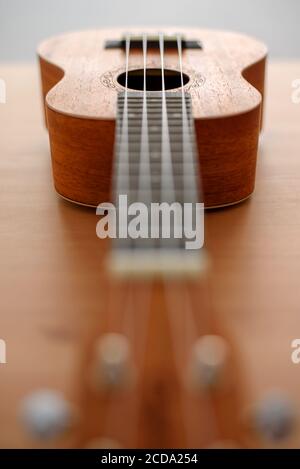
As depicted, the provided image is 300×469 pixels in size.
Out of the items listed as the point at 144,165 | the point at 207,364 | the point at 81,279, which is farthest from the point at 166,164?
the point at 207,364

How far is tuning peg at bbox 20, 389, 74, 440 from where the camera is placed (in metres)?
0.39

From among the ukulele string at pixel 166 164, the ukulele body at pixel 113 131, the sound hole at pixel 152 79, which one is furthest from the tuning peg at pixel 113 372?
the sound hole at pixel 152 79

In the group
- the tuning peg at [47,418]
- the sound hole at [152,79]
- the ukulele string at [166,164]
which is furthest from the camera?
the sound hole at [152,79]

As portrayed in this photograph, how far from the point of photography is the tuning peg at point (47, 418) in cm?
39

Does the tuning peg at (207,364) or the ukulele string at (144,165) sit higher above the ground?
the ukulele string at (144,165)

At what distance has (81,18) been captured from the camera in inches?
70.5

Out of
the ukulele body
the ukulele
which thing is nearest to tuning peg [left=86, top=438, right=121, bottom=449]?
the ukulele

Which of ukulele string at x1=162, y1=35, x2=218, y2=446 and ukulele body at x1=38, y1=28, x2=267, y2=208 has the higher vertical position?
ukulele body at x1=38, y1=28, x2=267, y2=208

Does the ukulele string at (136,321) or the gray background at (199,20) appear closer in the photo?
the ukulele string at (136,321)

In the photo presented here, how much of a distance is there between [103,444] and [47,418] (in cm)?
4
